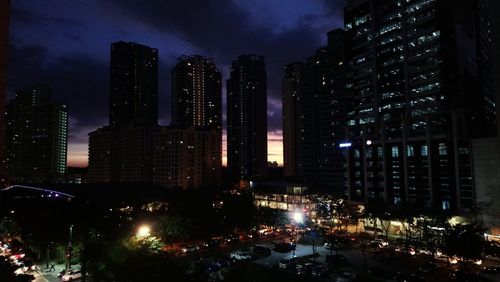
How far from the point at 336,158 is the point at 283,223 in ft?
208

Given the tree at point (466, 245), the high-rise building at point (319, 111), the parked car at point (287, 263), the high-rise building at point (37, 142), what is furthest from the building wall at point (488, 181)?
the high-rise building at point (37, 142)

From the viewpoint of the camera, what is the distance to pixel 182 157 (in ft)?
400

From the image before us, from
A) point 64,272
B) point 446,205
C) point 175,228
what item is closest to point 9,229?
point 64,272

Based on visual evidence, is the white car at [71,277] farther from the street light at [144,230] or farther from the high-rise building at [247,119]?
the high-rise building at [247,119]

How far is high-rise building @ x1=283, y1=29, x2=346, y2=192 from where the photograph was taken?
128 m

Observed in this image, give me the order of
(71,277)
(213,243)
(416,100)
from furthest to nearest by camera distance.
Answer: (416,100), (213,243), (71,277)

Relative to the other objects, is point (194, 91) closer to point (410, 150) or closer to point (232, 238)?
point (410, 150)

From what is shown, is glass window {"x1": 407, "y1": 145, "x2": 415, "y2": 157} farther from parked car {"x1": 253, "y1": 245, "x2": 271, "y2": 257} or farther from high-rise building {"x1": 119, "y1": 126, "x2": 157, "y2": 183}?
high-rise building {"x1": 119, "y1": 126, "x2": 157, "y2": 183}

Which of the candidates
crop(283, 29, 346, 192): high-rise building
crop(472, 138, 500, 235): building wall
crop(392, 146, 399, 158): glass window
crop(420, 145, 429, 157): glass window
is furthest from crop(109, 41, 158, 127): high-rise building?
crop(472, 138, 500, 235): building wall

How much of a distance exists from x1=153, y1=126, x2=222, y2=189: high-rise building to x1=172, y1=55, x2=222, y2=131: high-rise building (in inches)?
1987

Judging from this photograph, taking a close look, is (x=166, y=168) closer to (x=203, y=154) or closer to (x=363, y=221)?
(x=203, y=154)

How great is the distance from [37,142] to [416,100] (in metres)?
156

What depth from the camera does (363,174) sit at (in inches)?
3071

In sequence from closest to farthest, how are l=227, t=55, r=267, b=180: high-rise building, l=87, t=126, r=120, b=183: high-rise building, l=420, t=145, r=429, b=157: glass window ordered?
l=420, t=145, r=429, b=157: glass window
l=87, t=126, r=120, b=183: high-rise building
l=227, t=55, r=267, b=180: high-rise building
